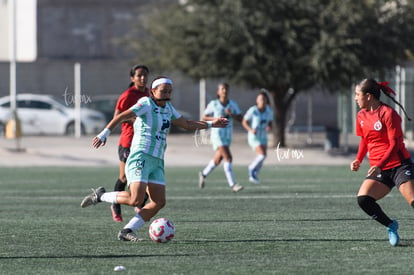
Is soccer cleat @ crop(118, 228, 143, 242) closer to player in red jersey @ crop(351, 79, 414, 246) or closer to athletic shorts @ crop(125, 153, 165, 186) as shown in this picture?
athletic shorts @ crop(125, 153, 165, 186)

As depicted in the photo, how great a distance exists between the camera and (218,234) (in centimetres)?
1300

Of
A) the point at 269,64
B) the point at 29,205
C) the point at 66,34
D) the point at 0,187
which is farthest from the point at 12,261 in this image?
the point at 66,34

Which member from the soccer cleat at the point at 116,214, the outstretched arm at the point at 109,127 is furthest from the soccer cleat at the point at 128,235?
the soccer cleat at the point at 116,214

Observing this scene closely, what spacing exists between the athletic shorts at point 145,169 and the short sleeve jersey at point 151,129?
0.06 m

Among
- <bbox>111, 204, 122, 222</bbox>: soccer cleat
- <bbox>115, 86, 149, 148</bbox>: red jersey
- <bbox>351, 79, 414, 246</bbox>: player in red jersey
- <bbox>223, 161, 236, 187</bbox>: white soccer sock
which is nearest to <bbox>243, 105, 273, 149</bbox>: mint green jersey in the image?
<bbox>223, 161, 236, 187</bbox>: white soccer sock

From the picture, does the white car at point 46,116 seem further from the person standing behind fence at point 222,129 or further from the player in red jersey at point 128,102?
the player in red jersey at point 128,102

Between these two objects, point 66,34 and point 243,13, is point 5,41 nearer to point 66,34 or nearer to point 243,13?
point 66,34

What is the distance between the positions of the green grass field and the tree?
37.7 feet

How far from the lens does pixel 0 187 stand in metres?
22.7

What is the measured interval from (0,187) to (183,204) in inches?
240

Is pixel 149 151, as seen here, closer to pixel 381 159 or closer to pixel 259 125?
pixel 381 159

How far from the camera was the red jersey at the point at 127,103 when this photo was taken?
567 inches

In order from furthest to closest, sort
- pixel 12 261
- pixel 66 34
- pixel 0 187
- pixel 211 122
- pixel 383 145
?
pixel 66 34 < pixel 0 187 < pixel 211 122 < pixel 383 145 < pixel 12 261

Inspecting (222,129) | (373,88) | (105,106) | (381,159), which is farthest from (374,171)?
(105,106)
